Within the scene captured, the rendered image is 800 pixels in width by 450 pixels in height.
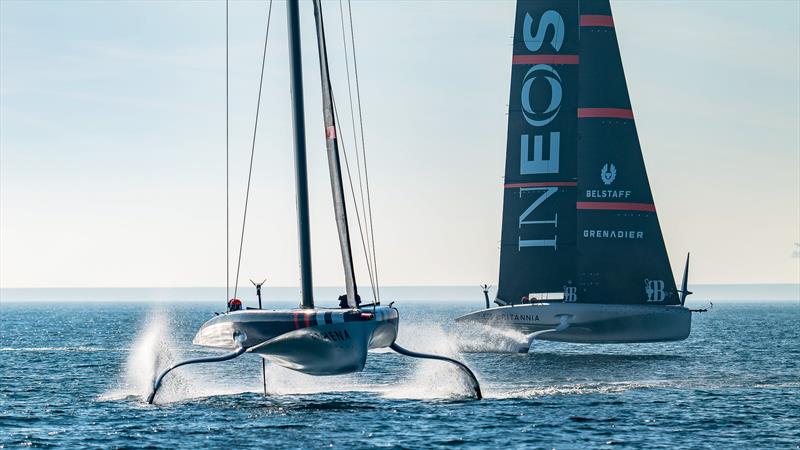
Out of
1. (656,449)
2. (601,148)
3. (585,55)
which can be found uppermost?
(585,55)

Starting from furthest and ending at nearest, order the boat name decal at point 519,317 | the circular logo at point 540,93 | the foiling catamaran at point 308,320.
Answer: the circular logo at point 540,93 → the boat name decal at point 519,317 → the foiling catamaran at point 308,320

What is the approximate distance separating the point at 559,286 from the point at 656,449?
107ft

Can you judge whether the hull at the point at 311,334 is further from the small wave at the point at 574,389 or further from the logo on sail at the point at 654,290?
the logo on sail at the point at 654,290

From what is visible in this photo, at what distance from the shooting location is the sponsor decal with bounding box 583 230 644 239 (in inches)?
2509

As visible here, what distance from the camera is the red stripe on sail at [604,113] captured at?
6397cm

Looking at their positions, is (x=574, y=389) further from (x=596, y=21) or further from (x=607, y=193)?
(x=596, y=21)

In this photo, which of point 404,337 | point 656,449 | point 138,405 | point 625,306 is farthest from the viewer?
point 404,337

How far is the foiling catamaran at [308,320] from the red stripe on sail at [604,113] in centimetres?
2809

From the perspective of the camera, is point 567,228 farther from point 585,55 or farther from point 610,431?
point 610,431

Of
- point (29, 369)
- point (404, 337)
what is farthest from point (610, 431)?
point (404, 337)

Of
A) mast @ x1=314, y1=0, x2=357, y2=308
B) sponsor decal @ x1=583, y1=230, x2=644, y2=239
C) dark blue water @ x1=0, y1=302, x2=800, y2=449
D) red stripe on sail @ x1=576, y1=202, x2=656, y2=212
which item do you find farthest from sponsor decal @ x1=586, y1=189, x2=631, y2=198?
mast @ x1=314, y1=0, x2=357, y2=308

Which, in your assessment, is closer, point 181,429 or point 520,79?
point 181,429

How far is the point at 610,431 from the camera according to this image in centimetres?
3512

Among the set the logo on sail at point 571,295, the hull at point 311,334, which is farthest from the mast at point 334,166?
the logo on sail at point 571,295
